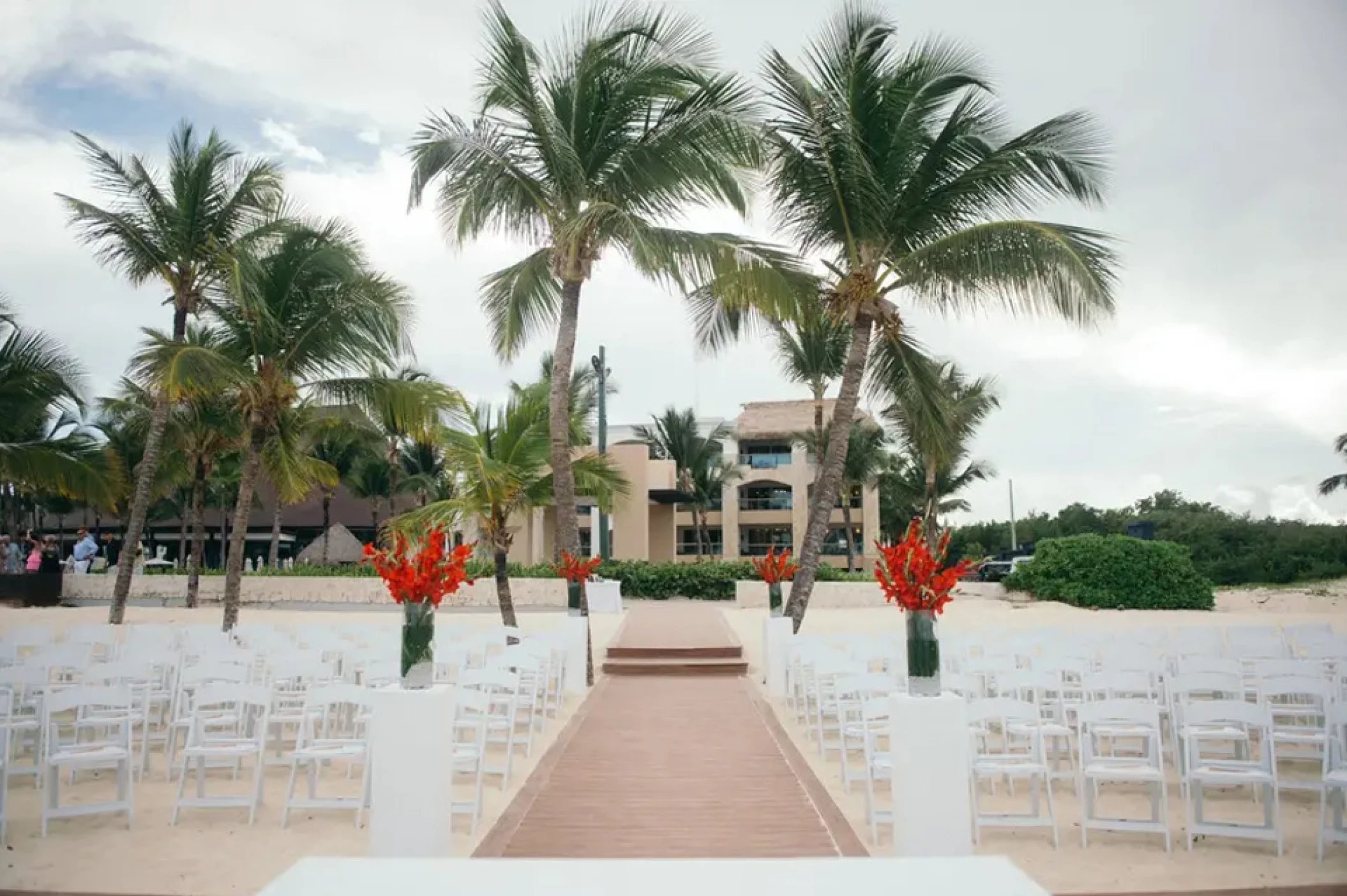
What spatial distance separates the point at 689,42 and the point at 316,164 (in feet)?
23.2

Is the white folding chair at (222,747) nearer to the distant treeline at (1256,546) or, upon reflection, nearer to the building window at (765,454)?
the distant treeline at (1256,546)

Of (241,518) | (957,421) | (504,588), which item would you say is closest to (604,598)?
(504,588)

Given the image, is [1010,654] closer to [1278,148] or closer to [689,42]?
[1278,148]

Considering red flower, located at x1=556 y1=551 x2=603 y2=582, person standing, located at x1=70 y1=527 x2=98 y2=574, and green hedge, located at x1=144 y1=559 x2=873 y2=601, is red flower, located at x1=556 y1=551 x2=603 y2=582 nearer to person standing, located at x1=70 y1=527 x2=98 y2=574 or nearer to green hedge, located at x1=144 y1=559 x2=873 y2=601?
green hedge, located at x1=144 y1=559 x2=873 y2=601

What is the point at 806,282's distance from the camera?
1206 centimetres

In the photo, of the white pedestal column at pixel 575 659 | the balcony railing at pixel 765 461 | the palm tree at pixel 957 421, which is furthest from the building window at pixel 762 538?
the white pedestal column at pixel 575 659

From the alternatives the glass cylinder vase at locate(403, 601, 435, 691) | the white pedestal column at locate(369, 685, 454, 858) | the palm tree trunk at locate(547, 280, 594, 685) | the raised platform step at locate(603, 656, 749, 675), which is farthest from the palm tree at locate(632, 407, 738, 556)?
the white pedestal column at locate(369, 685, 454, 858)

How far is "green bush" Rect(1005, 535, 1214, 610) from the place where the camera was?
23.9 m

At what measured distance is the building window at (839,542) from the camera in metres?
41.4

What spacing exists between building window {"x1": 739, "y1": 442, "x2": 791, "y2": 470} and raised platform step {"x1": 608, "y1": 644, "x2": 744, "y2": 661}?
27128 millimetres

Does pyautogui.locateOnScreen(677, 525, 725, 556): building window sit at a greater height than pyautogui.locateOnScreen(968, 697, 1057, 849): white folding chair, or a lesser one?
greater

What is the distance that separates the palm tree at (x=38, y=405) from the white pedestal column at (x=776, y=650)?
12791 mm

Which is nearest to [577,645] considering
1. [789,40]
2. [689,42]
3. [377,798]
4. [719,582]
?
[377,798]

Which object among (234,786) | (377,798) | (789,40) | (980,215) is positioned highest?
(789,40)
